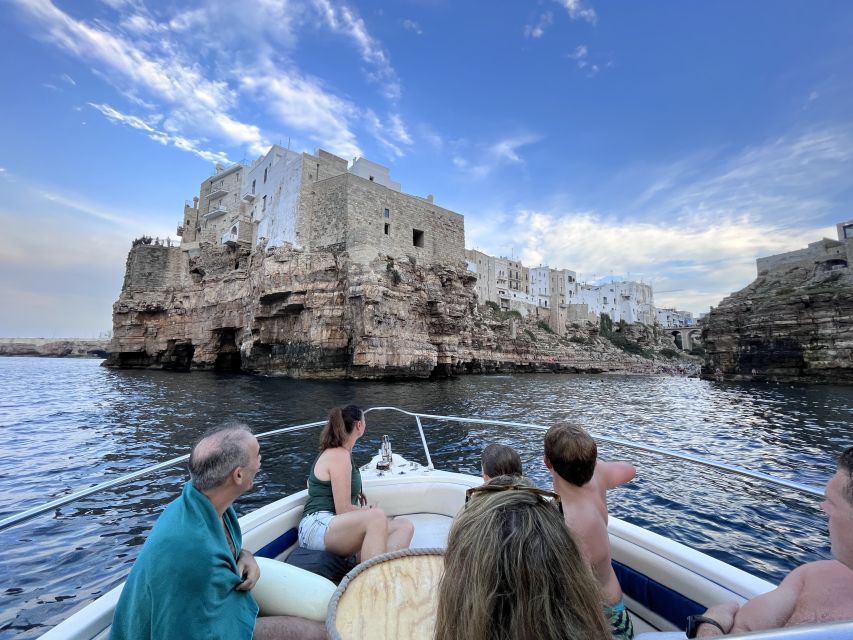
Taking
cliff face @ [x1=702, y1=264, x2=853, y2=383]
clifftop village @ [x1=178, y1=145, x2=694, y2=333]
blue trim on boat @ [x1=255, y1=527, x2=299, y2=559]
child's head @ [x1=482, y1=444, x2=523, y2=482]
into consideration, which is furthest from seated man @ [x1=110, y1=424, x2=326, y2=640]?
cliff face @ [x1=702, y1=264, x2=853, y2=383]

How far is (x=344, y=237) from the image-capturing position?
953 inches

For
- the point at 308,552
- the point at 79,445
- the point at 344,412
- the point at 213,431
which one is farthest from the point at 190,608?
the point at 79,445

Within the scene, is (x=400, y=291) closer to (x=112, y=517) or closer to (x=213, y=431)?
(x=112, y=517)

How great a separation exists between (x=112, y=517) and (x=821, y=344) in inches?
1285

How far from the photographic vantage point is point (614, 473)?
2268 mm

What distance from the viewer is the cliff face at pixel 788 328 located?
73.7ft

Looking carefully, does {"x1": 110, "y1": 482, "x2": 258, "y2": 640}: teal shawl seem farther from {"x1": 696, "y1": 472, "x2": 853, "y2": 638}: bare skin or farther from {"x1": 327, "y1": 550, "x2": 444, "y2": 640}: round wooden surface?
{"x1": 696, "y1": 472, "x2": 853, "y2": 638}: bare skin

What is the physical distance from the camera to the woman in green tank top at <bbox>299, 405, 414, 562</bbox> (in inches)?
96.1

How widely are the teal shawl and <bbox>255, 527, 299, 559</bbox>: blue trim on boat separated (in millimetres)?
1090

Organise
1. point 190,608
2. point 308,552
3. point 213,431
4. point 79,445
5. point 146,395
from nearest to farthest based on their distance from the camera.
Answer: point 190,608, point 213,431, point 308,552, point 79,445, point 146,395

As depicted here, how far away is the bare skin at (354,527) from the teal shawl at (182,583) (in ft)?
3.18

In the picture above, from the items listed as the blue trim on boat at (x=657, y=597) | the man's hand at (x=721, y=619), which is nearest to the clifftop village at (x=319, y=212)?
the blue trim on boat at (x=657, y=597)

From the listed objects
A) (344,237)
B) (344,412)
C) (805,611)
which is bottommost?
(805,611)

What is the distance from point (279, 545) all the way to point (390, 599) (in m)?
1.41
